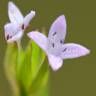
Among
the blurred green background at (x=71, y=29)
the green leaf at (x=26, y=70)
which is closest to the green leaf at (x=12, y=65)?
the green leaf at (x=26, y=70)

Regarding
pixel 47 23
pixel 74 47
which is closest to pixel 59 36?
pixel 74 47

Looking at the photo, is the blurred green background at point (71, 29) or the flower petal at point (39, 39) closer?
the flower petal at point (39, 39)

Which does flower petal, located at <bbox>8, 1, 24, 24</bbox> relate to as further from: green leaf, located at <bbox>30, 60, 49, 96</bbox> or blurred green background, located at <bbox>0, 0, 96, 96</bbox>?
blurred green background, located at <bbox>0, 0, 96, 96</bbox>

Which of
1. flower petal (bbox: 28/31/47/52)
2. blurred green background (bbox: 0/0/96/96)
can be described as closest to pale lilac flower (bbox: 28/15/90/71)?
flower petal (bbox: 28/31/47/52)

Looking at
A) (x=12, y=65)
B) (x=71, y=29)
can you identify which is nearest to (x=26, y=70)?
(x=12, y=65)

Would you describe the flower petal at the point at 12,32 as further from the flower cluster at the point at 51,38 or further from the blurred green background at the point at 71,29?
the blurred green background at the point at 71,29

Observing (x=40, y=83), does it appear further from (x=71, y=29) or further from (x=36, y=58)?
(x=71, y=29)

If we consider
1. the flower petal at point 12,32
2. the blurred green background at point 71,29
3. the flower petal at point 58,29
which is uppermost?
the flower petal at point 12,32
